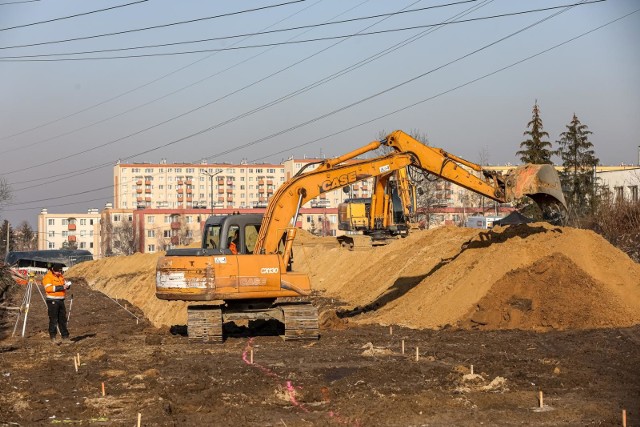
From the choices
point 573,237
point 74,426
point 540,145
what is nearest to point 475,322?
point 573,237

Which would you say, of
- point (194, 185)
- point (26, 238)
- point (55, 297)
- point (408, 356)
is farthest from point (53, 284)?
point (194, 185)

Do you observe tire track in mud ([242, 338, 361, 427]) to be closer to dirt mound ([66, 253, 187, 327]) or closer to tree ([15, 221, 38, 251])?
dirt mound ([66, 253, 187, 327])

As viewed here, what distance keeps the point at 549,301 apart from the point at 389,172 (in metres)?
5.05

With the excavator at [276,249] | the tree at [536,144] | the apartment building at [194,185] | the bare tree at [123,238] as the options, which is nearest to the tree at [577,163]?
the tree at [536,144]

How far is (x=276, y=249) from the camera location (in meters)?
20.3

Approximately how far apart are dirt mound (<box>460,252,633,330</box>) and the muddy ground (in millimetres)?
854

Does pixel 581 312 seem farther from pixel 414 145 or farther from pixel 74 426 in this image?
pixel 74 426

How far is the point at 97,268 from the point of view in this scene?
68.0 metres

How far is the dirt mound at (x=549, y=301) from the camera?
2083 centimetres

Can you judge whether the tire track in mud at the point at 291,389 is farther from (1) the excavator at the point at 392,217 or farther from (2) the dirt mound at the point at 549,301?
(1) the excavator at the point at 392,217

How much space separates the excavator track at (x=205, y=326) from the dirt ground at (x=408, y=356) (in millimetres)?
384

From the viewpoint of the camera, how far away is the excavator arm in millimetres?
20516

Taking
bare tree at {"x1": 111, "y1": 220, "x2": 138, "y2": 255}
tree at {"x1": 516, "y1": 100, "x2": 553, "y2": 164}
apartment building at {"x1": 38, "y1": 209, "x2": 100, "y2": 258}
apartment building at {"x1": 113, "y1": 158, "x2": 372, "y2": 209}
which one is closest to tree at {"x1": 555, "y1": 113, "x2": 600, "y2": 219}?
tree at {"x1": 516, "y1": 100, "x2": 553, "y2": 164}

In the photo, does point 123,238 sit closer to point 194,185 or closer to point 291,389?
point 194,185
